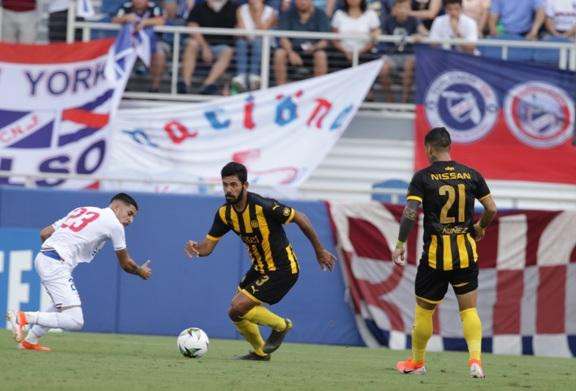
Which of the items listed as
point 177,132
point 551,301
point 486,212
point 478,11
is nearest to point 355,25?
point 478,11

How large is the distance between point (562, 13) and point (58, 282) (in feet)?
35.5

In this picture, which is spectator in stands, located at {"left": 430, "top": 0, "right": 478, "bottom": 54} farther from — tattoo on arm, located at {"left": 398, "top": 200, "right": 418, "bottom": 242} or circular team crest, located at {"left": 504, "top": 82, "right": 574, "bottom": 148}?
tattoo on arm, located at {"left": 398, "top": 200, "right": 418, "bottom": 242}

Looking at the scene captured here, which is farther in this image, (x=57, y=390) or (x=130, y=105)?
(x=130, y=105)

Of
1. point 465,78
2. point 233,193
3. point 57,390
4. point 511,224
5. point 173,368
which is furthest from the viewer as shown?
point 465,78

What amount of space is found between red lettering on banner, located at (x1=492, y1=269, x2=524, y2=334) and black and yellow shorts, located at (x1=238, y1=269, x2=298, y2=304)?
17.1ft

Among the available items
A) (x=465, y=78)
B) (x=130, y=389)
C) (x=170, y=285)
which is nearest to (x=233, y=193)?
(x=130, y=389)

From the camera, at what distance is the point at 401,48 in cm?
1914

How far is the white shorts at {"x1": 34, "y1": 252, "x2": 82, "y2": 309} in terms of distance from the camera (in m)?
12.1

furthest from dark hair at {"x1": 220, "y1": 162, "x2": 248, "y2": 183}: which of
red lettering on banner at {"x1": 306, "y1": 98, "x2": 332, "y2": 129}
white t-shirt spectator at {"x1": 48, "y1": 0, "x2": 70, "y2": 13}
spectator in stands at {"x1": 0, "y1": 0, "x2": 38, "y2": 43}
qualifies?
spectator in stands at {"x1": 0, "y1": 0, "x2": 38, "y2": 43}

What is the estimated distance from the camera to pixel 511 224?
17.1 metres

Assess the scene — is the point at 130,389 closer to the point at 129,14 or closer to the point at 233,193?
the point at 233,193

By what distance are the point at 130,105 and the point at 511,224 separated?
612 centimetres

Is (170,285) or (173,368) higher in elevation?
(173,368)

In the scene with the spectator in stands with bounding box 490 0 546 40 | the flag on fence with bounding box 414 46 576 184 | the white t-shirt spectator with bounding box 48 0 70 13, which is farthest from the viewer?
the spectator in stands with bounding box 490 0 546 40
